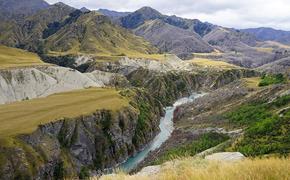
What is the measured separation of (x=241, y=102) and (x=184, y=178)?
100971 mm

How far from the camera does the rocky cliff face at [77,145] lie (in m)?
72.1

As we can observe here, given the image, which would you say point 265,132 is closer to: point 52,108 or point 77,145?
point 77,145

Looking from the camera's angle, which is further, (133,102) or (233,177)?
(133,102)

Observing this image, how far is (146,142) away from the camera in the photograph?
354ft

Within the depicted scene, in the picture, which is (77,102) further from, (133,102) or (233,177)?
(233,177)

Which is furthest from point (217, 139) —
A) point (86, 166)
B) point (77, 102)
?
point (77, 102)

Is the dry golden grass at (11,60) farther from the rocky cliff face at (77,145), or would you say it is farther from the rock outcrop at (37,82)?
the rocky cliff face at (77,145)

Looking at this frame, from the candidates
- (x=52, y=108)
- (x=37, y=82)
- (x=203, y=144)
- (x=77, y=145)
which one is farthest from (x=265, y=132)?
(x=37, y=82)

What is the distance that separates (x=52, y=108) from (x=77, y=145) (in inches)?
599

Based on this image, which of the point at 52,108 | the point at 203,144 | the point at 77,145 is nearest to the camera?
the point at 203,144

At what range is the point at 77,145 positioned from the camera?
8812 centimetres

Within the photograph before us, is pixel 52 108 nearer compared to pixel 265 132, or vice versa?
pixel 265 132

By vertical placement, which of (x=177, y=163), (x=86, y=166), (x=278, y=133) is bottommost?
(x=86, y=166)

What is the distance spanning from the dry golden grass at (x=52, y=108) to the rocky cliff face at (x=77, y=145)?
1.98 m
